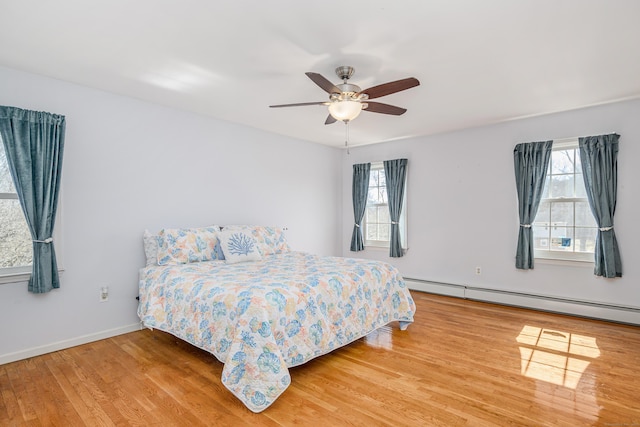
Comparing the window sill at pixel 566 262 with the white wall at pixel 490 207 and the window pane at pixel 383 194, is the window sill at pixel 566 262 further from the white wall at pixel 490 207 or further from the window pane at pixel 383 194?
the window pane at pixel 383 194

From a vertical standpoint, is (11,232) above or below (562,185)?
below

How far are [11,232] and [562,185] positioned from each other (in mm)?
5652

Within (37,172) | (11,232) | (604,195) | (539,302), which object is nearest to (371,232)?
(539,302)

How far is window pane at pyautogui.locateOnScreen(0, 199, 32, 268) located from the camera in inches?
111

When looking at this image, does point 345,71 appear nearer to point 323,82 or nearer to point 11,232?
point 323,82

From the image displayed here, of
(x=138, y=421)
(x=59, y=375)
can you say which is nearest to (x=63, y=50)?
(x=59, y=375)

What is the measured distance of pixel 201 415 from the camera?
6.64 feet

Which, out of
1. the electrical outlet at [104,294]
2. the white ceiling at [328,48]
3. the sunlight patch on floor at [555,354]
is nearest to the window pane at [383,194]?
the white ceiling at [328,48]

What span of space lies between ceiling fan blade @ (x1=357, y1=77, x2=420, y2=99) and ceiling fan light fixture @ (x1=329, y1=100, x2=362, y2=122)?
11 cm

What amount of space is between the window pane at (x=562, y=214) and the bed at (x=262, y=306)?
218 cm

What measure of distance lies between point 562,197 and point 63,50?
515 cm

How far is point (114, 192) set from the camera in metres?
3.38

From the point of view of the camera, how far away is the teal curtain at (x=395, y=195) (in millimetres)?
5328

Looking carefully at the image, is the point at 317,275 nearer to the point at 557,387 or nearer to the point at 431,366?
the point at 431,366
